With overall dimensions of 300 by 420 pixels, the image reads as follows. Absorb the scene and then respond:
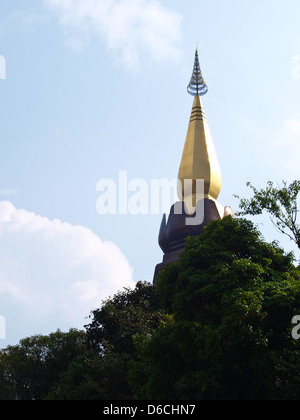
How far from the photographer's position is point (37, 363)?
2477cm

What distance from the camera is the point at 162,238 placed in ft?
131

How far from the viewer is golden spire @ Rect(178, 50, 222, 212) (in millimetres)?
39938

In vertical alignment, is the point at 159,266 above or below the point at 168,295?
above

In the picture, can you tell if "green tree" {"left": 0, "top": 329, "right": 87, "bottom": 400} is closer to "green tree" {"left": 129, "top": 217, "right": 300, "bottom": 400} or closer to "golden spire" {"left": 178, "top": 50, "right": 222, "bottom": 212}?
"green tree" {"left": 129, "top": 217, "right": 300, "bottom": 400}

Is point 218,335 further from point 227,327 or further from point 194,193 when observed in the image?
point 194,193

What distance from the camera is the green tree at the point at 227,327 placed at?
13.5 m

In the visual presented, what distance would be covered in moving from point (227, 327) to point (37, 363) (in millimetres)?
13919

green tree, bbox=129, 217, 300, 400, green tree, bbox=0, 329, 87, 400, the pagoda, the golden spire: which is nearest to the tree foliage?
green tree, bbox=129, 217, 300, 400

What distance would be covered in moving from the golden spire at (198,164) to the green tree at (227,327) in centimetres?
2226

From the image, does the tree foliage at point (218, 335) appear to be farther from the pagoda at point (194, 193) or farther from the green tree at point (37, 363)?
the pagoda at point (194, 193)

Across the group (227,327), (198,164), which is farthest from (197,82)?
(227,327)

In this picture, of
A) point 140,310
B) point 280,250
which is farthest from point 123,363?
point 280,250
